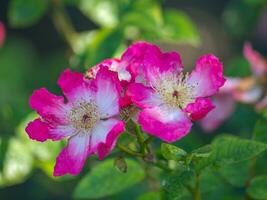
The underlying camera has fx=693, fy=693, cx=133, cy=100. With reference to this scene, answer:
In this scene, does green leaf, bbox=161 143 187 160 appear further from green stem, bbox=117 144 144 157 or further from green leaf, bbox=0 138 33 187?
green leaf, bbox=0 138 33 187

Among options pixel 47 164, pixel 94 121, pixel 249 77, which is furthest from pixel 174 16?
pixel 94 121

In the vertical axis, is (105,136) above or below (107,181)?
above

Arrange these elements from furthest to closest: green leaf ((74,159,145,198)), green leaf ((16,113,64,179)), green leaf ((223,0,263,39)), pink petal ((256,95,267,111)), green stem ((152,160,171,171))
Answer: green leaf ((223,0,263,39))
pink petal ((256,95,267,111))
green leaf ((16,113,64,179))
green leaf ((74,159,145,198))
green stem ((152,160,171,171))

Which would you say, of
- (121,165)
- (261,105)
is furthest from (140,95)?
(261,105)

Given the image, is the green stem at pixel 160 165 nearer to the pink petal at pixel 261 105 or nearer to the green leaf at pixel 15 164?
the green leaf at pixel 15 164

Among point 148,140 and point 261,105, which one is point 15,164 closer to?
point 148,140

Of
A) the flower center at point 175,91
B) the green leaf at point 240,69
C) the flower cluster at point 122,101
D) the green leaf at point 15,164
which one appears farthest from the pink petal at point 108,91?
the green leaf at point 240,69

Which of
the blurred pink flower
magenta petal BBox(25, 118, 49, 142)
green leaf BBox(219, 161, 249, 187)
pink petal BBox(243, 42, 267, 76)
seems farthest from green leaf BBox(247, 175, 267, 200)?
pink petal BBox(243, 42, 267, 76)
